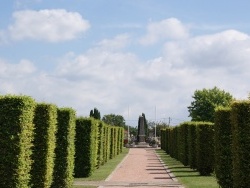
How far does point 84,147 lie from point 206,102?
244 feet

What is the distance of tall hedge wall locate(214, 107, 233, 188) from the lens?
2014 centimetres

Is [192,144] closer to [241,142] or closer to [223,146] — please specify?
[223,146]

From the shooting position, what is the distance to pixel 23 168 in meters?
14.1

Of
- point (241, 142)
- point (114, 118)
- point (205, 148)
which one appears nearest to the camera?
point (241, 142)

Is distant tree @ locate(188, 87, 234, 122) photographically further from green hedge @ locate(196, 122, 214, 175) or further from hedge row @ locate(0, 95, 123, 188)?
hedge row @ locate(0, 95, 123, 188)

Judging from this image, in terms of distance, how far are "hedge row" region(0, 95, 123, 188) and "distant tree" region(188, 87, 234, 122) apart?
78.9 m

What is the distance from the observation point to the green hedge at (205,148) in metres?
28.9

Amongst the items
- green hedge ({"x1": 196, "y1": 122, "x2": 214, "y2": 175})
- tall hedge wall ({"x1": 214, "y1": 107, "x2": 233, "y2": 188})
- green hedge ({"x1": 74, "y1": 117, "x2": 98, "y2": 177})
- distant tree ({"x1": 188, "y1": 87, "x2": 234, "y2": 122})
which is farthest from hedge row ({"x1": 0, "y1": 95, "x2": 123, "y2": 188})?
distant tree ({"x1": 188, "y1": 87, "x2": 234, "y2": 122})

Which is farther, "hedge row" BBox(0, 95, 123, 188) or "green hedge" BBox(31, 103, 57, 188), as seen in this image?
"green hedge" BBox(31, 103, 57, 188)

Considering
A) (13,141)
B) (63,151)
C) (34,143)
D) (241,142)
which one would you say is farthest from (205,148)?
(13,141)

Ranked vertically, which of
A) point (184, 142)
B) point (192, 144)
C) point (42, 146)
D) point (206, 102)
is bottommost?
point (42, 146)

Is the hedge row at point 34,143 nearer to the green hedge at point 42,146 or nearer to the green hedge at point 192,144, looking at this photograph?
the green hedge at point 42,146

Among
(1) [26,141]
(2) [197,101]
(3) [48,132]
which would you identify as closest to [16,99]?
(1) [26,141]

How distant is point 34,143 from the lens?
56.9ft
